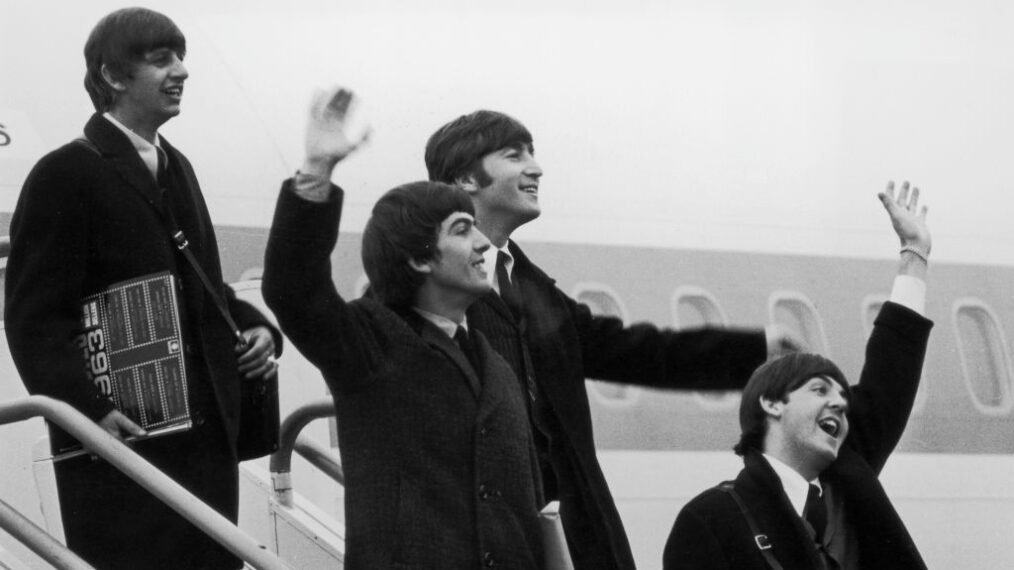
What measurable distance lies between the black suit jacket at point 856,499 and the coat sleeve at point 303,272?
905 millimetres

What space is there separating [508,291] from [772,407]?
0.59 m

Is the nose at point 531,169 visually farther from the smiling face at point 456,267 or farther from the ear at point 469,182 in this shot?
the smiling face at point 456,267

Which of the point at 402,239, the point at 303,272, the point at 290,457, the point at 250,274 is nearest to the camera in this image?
the point at 303,272

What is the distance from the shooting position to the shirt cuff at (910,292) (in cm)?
321

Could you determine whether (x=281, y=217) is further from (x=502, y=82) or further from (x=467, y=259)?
(x=502, y=82)

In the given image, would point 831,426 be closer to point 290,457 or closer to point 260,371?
point 260,371

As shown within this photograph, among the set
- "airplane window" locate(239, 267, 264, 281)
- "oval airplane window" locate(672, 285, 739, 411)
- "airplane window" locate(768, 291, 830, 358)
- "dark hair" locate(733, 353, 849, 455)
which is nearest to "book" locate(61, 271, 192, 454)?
"dark hair" locate(733, 353, 849, 455)

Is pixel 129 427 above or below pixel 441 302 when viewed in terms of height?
below

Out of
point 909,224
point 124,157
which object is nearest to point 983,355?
point 909,224

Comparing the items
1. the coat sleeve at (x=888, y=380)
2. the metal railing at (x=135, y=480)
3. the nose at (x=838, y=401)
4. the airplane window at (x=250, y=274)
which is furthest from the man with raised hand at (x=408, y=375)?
the airplane window at (x=250, y=274)

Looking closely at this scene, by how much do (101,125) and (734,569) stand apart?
4.31ft

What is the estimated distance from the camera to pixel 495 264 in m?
2.95

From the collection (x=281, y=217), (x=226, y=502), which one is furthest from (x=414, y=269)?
(x=226, y=502)

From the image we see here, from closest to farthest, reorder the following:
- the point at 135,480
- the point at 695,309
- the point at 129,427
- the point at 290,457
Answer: the point at 135,480, the point at 129,427, the point at 290,457, the point at 695,309
